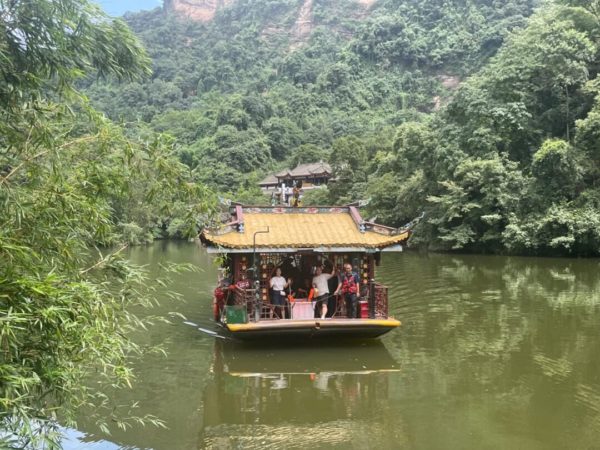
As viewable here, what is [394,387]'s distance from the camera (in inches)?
334

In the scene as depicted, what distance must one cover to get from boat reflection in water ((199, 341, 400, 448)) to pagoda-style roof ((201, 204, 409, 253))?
78.1 inches

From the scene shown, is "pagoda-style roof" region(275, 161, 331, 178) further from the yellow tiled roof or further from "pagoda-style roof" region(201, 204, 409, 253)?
the yellow tiled roof

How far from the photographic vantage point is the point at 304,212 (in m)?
11.9

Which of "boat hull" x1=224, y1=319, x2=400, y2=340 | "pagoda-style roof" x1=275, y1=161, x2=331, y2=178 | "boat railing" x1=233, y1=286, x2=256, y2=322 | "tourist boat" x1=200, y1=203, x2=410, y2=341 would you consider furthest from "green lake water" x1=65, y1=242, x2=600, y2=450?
"pagoda-style roof" x1=275, y1=161, x2=331, y2=178

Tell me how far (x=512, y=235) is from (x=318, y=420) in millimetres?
23253

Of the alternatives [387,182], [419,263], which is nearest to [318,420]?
[419,263]

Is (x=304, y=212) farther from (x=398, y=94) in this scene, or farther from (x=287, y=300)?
(x=398, y=94)

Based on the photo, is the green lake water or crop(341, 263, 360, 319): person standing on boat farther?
crop(341, 263, 360, 319): person standing on boat

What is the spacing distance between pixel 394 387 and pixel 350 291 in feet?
8.35

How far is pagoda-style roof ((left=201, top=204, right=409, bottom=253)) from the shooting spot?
34.1 ft

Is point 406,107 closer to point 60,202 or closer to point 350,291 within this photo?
point 350,291

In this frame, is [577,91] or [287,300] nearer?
[287,300]

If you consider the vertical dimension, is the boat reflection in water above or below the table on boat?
below

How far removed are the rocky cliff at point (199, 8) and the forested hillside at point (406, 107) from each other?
3.94m
